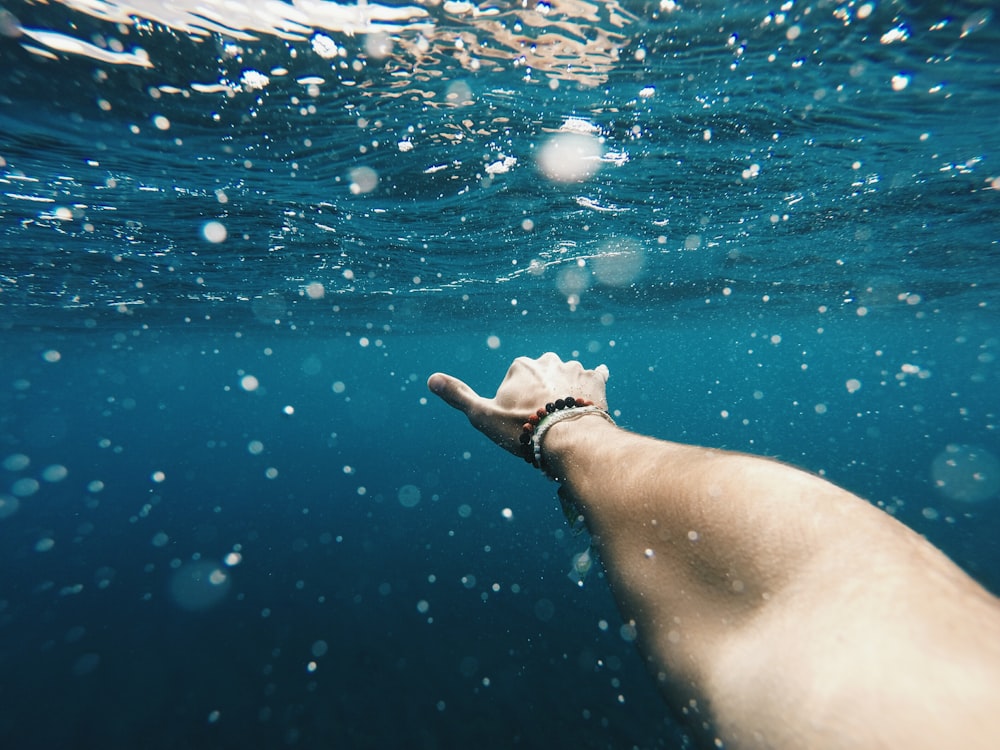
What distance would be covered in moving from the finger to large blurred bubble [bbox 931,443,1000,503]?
2272cm

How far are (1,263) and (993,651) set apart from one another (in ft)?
79.9

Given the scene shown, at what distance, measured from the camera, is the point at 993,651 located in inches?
35.6

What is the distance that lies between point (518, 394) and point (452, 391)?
0.48 m

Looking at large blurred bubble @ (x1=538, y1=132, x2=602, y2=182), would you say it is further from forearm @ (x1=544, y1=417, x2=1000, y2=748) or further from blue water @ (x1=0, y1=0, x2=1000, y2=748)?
forearm @ (x1=544, y1=417, x2=1000, y2=748)

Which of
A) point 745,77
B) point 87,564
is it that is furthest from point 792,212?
point 87,564

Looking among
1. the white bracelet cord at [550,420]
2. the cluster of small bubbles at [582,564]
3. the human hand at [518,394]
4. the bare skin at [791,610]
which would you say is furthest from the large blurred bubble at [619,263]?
the bare skin at [791,610]

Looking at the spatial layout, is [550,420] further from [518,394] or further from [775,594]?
[775,594]

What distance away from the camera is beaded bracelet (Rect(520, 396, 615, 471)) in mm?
2719

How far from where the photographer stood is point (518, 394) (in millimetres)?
3100

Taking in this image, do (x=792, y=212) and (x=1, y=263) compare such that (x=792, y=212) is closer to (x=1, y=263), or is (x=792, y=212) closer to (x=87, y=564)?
(x=87, y=564)

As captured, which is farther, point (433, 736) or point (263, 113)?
point (263, 113)

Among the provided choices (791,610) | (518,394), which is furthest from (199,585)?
(791,610)

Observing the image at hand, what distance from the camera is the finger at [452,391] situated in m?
2.93

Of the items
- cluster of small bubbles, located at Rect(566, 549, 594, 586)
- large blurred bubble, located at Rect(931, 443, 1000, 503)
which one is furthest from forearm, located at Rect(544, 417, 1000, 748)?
large blurred bubble, located at Rect(931, 443, 1000, 503)
